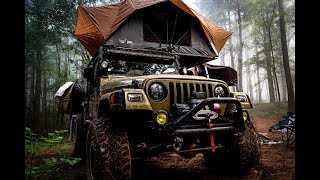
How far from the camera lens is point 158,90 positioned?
3820 mm

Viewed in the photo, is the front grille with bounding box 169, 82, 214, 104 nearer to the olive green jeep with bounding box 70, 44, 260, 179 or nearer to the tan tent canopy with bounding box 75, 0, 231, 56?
the olive green jeep with bounding box 70, 44, 260, 179

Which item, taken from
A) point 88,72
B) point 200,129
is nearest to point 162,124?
point 200,129

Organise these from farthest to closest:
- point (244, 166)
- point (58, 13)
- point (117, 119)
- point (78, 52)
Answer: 1. point (78, 52)
2. point (58, 13)
3. point (244, 166)
4. point (117, 119)

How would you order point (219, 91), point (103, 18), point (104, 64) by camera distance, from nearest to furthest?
1. point (219, 91)
2. point (104, 64)
3. point (103, 18)

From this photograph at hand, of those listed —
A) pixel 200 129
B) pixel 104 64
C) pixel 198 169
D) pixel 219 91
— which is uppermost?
pixel 104 64

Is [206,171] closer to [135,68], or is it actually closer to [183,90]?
[183,90]

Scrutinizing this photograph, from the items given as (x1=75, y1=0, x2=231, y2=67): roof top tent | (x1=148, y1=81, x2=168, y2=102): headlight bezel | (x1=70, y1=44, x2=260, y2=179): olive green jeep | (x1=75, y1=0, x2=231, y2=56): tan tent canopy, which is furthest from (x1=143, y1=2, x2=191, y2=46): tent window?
(x1=148, y1=81, x2=168, y2=102): headlight bezel

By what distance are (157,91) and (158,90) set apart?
2cm
